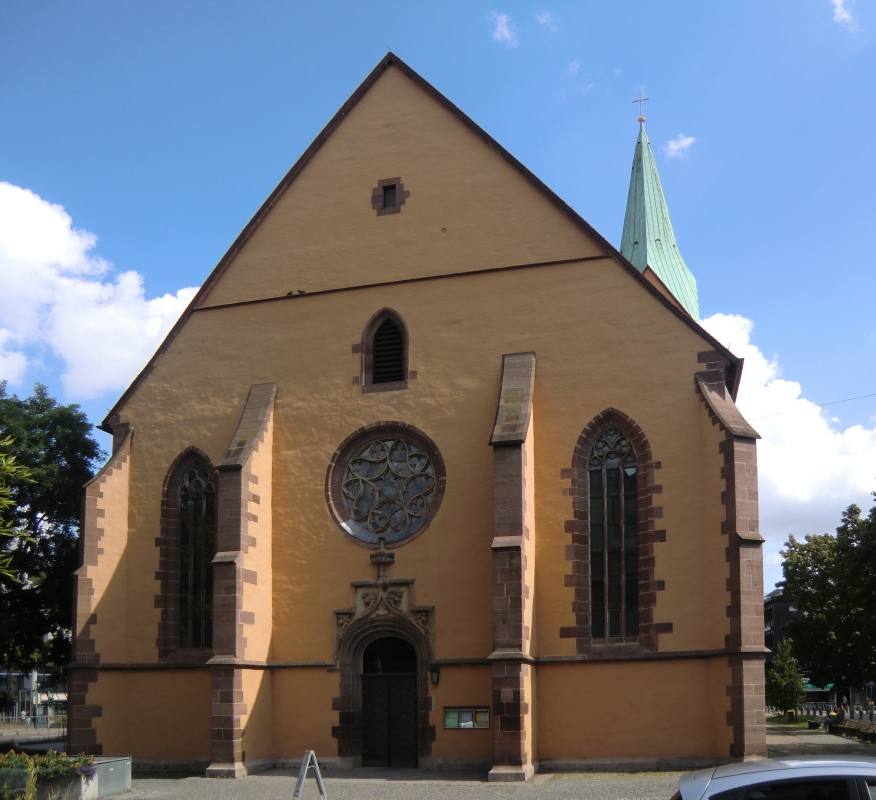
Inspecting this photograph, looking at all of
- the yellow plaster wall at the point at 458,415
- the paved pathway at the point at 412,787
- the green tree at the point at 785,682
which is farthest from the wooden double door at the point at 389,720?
Answer: the green tree at the point at 785,682

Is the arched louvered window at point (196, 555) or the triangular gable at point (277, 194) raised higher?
the triangular gable at point (277, 194)

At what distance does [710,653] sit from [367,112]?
12.7 meters

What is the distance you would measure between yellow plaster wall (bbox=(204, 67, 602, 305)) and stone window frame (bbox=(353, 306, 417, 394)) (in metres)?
0.78

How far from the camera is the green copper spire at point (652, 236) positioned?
30.3 meters

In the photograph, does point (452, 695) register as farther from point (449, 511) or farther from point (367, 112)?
point (367, 112)

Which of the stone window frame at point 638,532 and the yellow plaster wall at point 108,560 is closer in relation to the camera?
the stone window frame at point 638,532

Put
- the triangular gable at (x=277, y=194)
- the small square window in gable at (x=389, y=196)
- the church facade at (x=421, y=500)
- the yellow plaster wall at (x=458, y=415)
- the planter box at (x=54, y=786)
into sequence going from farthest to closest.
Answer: the triangular gable at (x=277, y=194)
the small square window in gable at (x=389, y=196)
the yellow plaster wall at (x=458, y=415)
the church facade at (x=421, y=500)
the planter box at (x=54, y=786)

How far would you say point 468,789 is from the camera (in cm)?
1614

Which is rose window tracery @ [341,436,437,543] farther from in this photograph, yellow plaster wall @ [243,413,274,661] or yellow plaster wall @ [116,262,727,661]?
yellow plaster wall @ [243,413,274,661]

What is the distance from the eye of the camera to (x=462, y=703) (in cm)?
1878

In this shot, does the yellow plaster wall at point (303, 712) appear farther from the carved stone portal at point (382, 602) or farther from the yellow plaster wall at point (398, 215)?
the yellow plaster wall at point (398, 215)

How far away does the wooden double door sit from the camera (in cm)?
1930

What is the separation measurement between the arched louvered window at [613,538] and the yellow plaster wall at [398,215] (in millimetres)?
3956

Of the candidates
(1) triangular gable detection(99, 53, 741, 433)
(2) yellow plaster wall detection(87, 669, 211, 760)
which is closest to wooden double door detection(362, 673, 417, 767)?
(2) yellow plaster wall detection(87, 669, 211, 760)
